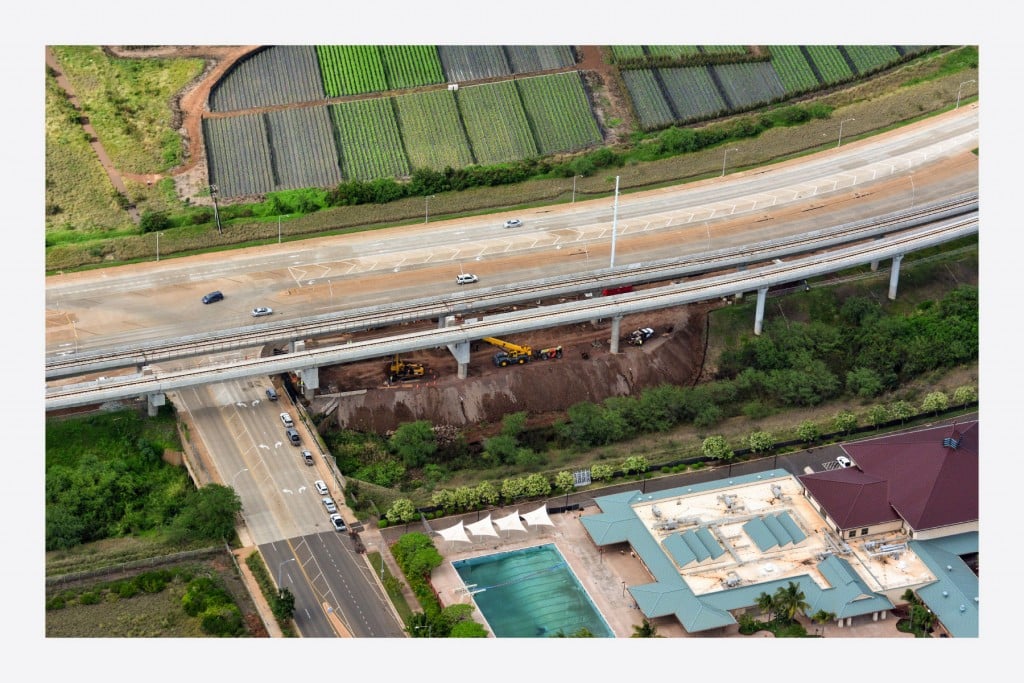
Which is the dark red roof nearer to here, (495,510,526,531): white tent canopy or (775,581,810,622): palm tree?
(775,581,810,622): palm tree

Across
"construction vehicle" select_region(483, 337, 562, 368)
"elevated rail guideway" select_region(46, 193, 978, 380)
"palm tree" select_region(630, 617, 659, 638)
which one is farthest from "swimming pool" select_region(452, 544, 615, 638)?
"elevated rail guideway" select_region(46, 193, 978, 380)

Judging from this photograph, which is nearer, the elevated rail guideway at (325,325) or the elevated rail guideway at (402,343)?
the elevated rail guideway at (402,343)

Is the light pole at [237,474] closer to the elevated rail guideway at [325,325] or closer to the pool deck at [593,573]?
the elevated rail guideway at [325,325]

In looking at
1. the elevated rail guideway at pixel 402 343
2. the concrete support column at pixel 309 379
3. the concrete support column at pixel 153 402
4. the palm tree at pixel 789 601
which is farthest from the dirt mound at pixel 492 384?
the palm tree at pixel 789 601

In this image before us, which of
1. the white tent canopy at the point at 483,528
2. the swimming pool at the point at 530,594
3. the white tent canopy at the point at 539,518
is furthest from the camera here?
the white tent canopy at the point at 539,518

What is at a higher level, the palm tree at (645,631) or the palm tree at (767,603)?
the palm tree at (645,631)

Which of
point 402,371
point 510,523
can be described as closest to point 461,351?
point 402,371

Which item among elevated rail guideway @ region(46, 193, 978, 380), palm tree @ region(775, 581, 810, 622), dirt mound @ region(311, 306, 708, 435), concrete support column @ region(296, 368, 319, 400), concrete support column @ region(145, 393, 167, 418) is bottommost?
palm tree @ region(775, 581, 810, 622)

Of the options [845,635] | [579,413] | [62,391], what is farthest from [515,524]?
[62,391]
